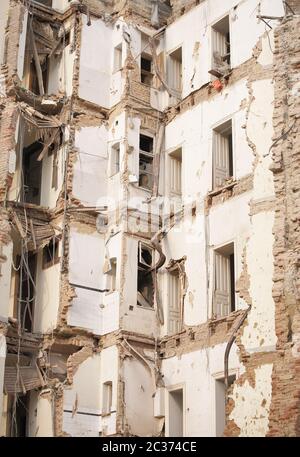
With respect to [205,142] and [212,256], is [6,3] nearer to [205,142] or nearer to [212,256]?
[205,142]

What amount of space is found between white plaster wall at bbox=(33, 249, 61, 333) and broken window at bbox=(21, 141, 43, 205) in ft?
10.4

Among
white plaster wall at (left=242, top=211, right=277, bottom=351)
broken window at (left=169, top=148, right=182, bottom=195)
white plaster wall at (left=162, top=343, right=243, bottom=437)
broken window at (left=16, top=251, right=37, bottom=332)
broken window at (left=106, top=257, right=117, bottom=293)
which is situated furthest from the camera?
broken window at (left=169, top=148, right=182, bottom=195)

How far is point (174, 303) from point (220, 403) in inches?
140

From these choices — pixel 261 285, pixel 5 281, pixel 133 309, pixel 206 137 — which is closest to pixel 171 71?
pixel 206 137

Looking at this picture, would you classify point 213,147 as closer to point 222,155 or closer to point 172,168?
point 222,155

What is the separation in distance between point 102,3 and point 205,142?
6.11 m

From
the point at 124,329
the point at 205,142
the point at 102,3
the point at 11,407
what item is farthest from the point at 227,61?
the point at 11,407

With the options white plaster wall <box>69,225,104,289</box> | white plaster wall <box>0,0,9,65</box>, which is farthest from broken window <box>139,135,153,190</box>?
white plaster wall <box>0,0,9,65</box>

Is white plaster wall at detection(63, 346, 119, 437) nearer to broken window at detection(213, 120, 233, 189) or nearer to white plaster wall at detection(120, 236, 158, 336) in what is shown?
white plaster wall at detection(120, 236, 158, 336)

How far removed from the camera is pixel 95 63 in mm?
25641

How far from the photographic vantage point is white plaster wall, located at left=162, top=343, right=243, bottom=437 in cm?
2055

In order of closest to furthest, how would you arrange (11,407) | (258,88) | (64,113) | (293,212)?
(293,212)
(258,88)
(11,407)
(64,113)

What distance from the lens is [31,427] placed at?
74.4 ft

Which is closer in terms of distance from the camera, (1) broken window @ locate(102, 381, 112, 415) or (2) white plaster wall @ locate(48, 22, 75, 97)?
(1) broken window @ locate(102, 381, 112, 415)
